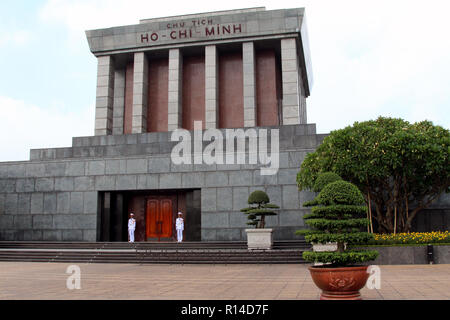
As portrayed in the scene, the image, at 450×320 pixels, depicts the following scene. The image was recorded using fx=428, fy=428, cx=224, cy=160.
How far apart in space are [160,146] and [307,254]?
57.3 ft

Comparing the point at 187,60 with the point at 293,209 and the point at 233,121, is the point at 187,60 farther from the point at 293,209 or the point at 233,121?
the point at 293,209

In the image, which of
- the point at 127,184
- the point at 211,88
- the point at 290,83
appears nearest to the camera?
the point at 127,184

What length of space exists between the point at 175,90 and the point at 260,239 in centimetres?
1394

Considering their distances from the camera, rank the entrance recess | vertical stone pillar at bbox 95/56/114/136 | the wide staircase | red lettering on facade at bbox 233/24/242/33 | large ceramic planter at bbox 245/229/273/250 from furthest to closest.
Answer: vertical stone pillar at bbox 95/56/114/136 → red lettering on facade at bbox 233/24/242/33 → the entrance recess → large ceramic planter at bbox 245/229/273/250 → the wide staircase

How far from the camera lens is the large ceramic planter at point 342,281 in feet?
27.3

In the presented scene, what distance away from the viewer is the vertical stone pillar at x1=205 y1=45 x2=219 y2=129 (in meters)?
28.7

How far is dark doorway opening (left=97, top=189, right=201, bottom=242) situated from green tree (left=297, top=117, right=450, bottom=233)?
8606 mm

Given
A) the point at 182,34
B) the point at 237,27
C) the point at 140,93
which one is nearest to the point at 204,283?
the point at 140,93

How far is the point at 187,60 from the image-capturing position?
31391 mm

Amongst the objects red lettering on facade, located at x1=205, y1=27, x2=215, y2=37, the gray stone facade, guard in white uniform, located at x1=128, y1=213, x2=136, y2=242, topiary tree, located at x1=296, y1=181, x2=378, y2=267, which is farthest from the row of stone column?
topiary tree, located at x1=296, y1=181, x2=378, y2=267

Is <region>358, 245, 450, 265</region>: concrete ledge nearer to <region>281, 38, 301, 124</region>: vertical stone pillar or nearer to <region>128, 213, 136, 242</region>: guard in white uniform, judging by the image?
<region>281, 38, 301, 124</region>: vertical stone pillar

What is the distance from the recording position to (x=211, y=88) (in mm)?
29203
